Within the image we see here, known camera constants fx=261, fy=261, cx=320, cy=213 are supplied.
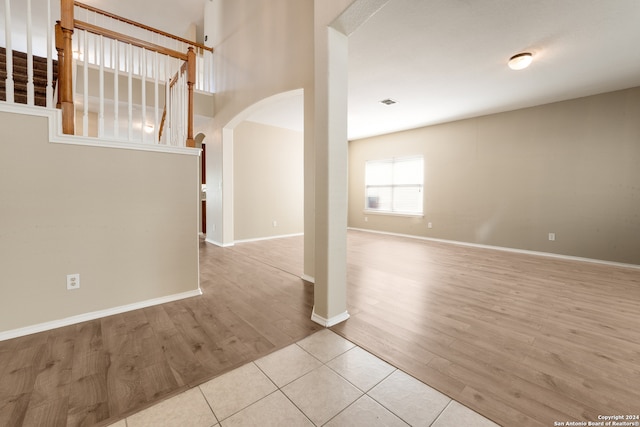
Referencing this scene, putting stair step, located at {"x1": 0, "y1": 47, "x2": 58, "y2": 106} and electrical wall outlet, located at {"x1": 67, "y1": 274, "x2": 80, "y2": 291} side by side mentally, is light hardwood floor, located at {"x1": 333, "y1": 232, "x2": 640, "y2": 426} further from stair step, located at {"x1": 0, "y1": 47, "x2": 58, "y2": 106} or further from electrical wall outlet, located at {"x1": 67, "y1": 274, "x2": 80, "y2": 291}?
stair step, located at {"x1": 0, "y1": 47, "x2": 58, "y2": 106}

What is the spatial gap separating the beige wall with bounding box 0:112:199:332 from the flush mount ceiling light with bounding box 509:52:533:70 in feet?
12.1

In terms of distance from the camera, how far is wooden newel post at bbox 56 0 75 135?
2044 mm

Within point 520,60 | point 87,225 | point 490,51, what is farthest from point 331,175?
point 520,60

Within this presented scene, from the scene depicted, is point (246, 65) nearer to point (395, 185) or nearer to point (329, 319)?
point (329, 319)

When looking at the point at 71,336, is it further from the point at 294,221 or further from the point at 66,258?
the point at 294,221

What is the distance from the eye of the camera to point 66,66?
2080 mm

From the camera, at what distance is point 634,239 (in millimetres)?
3807

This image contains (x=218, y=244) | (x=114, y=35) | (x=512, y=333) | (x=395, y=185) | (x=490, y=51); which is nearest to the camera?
(x=512, y=333)

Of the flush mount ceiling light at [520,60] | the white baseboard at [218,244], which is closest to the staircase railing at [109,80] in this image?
the white baseboard at [218,244]

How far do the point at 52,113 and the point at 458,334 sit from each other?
11.6 ft

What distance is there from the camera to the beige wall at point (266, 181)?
5504 millimetres

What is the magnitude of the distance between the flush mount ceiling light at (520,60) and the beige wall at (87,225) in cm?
370

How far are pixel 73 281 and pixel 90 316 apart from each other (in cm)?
33

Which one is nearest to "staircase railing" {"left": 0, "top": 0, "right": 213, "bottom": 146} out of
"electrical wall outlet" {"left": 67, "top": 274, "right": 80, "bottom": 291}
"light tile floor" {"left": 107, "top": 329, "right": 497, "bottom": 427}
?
"electrical wall outlet" {"left": 67, "top": 274, "right": 80, "bottom": 291}
